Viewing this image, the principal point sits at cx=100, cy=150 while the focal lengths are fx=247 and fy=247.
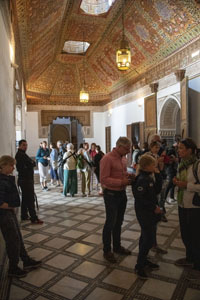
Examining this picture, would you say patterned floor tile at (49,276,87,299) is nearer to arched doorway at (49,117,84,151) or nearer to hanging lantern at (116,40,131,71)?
hanging lantern at (116,40,131,71)

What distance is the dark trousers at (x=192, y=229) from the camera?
280 centimetres

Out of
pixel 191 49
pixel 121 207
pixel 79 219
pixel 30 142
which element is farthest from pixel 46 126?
pixel 121 207

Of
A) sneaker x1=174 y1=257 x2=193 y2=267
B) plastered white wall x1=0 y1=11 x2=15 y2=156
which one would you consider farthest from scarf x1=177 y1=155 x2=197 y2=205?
plastered white wall x1=0 y1=11 x2=15 y2=156

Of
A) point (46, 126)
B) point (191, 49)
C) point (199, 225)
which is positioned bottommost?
point (199, 225)

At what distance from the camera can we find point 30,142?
1443cm

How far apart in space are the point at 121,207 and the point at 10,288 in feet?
5.14

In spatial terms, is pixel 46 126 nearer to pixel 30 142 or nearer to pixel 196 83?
pixel 30 142

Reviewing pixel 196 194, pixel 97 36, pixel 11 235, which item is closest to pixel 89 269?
pixel 11 235

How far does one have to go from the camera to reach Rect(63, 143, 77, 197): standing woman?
23.3 ft

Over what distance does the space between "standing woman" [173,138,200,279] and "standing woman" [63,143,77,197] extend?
4.39 m

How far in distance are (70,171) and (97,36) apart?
20.7 feet

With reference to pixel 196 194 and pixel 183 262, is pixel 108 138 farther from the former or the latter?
pixel 196 194

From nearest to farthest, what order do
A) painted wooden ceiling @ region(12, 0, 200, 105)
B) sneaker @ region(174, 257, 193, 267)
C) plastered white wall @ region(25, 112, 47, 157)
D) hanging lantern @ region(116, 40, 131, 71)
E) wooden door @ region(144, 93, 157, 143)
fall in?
1. sneaker @ region(174, 257, 193, 267)
2. hanging lantern @ region(116, 40, 131, 71)
3. painted wooden ceiling @ region(12, 0, 200, 105)
4. wooden door @ region(144, 93, 157, 143)
5. plastered white wall @ region(25, 112, 47, 157)

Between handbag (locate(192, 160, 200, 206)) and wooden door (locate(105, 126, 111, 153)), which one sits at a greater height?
wooden door (locate(105, 126, 111, 153))
